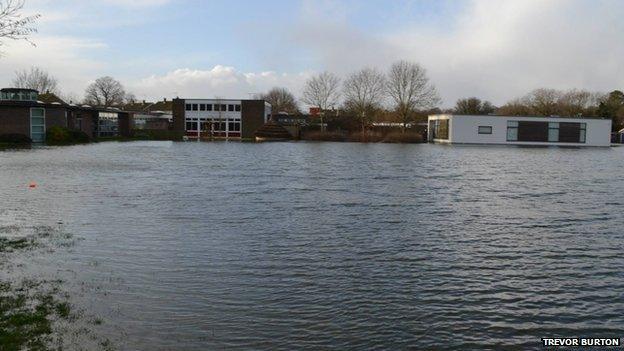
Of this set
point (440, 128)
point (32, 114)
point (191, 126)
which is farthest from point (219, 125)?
point (32, 114)

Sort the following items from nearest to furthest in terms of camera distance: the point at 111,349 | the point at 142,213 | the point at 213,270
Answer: the point at 111,349 < the point at 213,270 < the point at 142,213

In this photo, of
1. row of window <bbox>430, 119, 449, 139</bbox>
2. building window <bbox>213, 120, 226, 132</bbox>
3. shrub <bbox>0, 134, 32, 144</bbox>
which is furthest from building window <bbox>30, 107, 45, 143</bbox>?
row of window <bbox>430, 119, 449, 139</bbox>

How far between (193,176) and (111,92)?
4326 inches

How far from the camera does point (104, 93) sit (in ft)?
420

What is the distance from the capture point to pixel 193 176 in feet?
93.6

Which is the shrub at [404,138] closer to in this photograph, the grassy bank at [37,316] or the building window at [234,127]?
the building window at [234,127]

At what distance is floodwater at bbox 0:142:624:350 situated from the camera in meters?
7.93

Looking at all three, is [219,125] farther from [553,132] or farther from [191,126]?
[553,132]

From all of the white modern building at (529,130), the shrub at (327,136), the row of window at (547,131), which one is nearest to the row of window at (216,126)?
the shrub at (327,136)

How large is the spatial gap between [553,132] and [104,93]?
311 feet

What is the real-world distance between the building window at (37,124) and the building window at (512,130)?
194 feet

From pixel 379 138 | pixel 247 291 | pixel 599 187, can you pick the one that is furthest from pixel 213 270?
pixel 379 138

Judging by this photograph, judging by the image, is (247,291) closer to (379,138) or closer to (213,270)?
(213,270)

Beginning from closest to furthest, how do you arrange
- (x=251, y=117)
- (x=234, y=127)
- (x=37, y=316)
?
(x=37, y=316), (x=251, y=117), (x=234, y=127)
